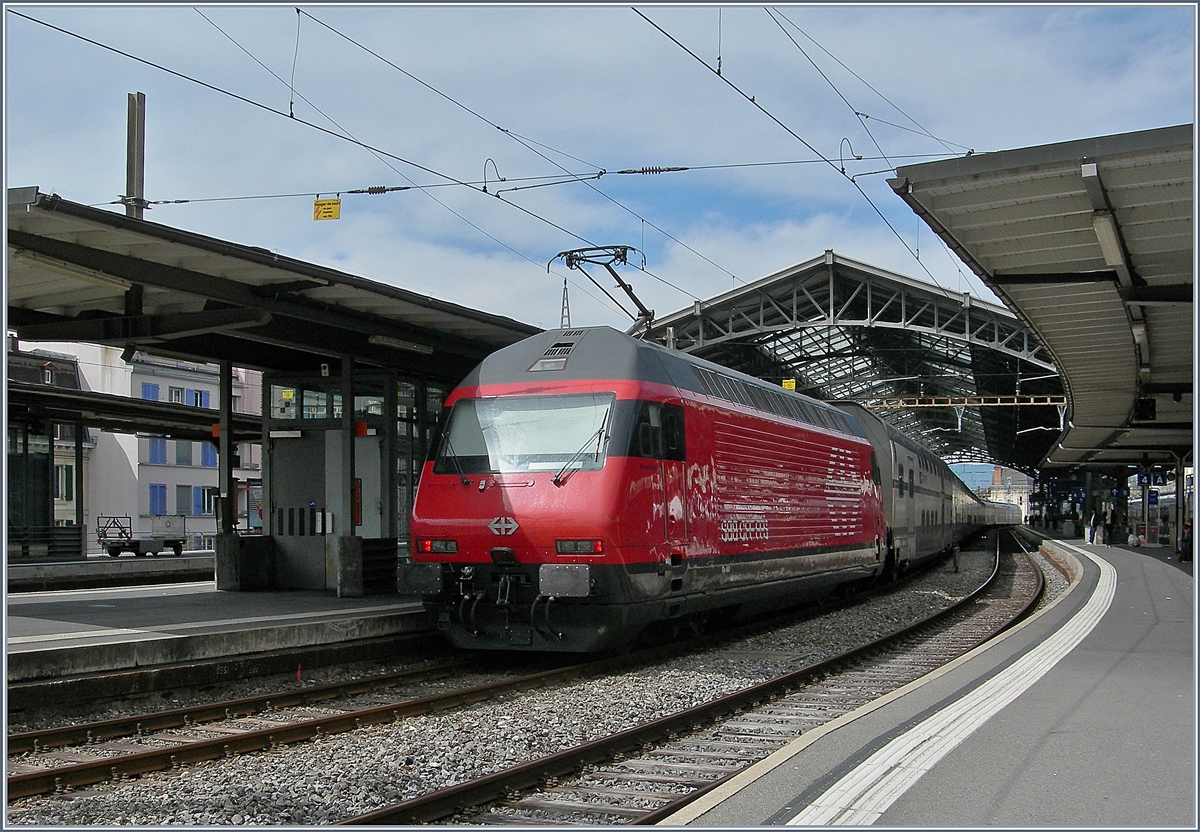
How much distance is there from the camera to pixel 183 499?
49.9m

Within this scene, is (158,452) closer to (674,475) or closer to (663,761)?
(674,475)

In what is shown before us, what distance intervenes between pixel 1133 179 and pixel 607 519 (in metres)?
5.98

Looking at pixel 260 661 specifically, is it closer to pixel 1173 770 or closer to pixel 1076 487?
pixel 1173 770

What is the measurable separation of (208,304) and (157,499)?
3854 cm

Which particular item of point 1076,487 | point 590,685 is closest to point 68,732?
point 590,685

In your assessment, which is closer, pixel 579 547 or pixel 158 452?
pixel 579 547

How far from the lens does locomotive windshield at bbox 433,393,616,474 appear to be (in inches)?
424

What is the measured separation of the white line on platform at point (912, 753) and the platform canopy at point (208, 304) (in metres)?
7.80

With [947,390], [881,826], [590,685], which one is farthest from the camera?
[947,390]

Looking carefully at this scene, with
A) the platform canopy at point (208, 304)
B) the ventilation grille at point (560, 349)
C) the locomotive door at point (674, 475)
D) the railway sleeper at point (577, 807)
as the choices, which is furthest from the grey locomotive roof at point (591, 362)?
the railway sleeper at point (577, 807)

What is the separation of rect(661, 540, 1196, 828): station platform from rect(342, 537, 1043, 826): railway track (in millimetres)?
592

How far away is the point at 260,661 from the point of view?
34.2 ft

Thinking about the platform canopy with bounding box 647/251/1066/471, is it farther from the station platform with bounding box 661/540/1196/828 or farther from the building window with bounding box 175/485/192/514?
the building window with bounding box 175/485/192/514

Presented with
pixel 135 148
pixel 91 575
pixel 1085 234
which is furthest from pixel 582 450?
pixel 91 575
